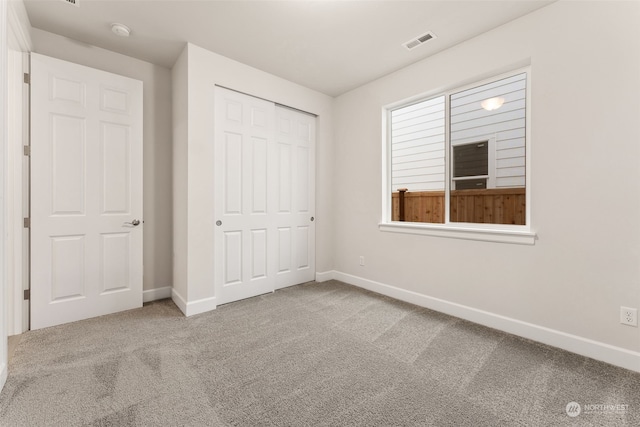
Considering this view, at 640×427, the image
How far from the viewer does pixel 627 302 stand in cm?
196

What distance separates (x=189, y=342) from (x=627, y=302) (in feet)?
10.8

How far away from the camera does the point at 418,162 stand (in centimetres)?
378

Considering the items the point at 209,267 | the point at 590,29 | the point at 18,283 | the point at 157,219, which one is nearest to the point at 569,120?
the point at 590,29

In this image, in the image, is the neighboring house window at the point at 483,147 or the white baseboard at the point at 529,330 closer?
the white baseboard at the point at 529,330

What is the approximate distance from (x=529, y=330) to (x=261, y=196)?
3031 mm

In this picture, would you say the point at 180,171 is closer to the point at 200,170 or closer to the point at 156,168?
the point at 200,170

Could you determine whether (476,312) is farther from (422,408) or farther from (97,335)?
(97,335)

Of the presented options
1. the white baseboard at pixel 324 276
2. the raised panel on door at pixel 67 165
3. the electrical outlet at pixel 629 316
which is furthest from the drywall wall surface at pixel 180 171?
the electrical outlet at pixel 629 316

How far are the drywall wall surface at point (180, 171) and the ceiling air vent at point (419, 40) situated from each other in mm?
2316

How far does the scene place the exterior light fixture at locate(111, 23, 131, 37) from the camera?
2531 mm

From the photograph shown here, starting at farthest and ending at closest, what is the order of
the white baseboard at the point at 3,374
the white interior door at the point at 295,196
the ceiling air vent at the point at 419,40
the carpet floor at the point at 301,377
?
the white interior door at the point at 295,196 < the ceiling air vent at the point at 419,40 < the white baseboard at the point at 3,374 < the carpet floor at the point at 301,377

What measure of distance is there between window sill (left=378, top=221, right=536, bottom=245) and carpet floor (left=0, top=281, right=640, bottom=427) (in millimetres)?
841

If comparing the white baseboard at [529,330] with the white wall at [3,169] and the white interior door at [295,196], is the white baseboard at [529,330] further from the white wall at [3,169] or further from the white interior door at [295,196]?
the white wall at [3,169]

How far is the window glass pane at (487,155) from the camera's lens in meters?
2.86
